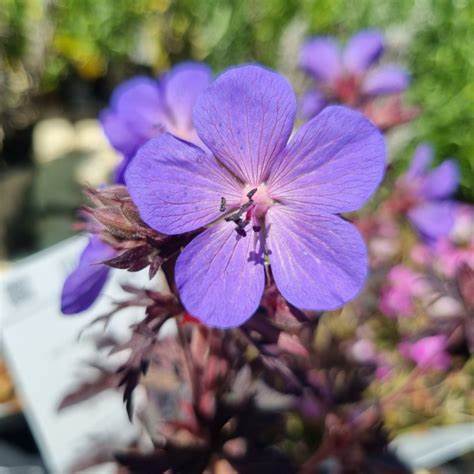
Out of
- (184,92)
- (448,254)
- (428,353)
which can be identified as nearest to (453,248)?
(448,254)

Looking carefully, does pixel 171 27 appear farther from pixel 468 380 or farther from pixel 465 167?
pixel 468 380

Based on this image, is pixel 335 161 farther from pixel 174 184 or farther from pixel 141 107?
pixel 141 107

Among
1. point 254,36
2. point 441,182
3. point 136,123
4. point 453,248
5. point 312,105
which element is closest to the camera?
point 136,123

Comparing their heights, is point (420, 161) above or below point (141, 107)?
below

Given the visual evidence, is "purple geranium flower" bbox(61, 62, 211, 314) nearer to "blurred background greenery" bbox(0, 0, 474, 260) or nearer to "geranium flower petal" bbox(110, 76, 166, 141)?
"geranium flower petal" bbox(110, 76, 166, 141)

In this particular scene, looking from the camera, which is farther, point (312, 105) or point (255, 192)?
point (312, 105)

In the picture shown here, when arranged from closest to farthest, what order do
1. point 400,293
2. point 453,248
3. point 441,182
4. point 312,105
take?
point 312,105, point 441,182, point 400,293, point 453,248

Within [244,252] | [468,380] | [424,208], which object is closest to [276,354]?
[244,252]
